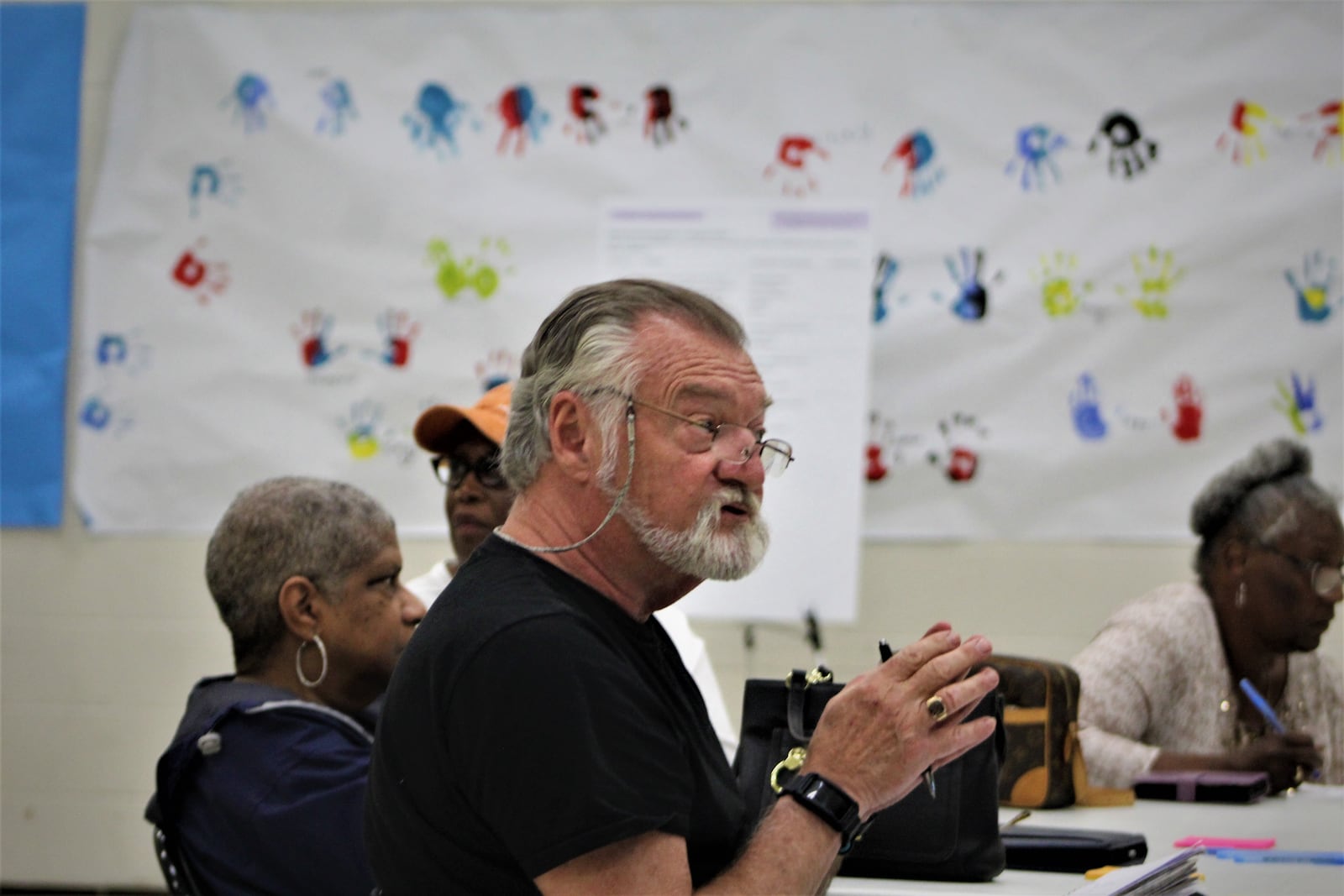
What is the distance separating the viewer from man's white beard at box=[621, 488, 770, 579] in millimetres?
1419

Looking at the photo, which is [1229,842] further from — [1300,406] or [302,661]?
[1300,406]

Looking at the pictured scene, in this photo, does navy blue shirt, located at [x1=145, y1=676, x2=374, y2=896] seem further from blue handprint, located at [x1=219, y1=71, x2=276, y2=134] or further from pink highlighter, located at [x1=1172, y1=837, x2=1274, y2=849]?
blue handprint, located at [x1=219, y1=71, x2=276, y2=134]

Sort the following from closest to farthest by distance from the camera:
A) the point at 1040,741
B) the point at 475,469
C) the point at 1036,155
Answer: the point at 1040,741 → the point at 475,469 → the point at 1036,155

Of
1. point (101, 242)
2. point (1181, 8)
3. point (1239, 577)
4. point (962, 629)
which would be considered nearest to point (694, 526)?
point (1239, 577)

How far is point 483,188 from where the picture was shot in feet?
12.5

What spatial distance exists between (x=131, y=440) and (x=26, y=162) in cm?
88

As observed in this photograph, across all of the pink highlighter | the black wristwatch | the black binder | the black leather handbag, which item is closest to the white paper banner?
the pink highlighter

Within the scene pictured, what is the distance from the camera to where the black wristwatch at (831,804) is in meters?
1.31

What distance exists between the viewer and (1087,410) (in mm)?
3590

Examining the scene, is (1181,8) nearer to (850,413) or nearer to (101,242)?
(850,413)

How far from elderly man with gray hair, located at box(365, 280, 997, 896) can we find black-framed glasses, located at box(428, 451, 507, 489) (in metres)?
1.06

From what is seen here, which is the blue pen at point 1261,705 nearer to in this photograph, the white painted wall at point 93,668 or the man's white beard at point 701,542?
the man's white beard at point 701,542

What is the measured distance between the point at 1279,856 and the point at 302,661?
58.1 inches

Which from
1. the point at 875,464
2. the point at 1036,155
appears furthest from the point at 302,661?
the point at 1036,155
